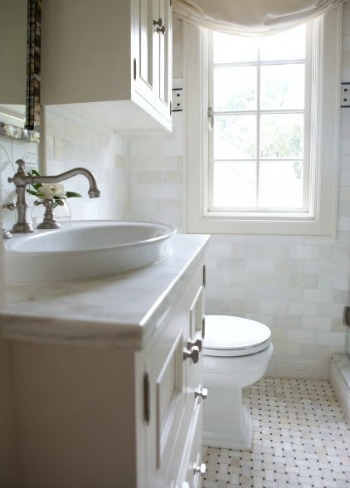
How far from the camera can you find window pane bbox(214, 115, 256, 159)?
2.25 metres

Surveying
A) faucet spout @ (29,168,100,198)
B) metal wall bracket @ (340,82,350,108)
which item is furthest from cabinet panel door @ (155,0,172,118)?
metal wall bracket @ (340,82,350,108)

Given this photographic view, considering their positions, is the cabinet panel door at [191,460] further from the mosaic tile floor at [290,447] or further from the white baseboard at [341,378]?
the white baseboard at [341,378]

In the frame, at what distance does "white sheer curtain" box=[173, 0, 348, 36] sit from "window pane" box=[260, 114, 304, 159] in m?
0.44

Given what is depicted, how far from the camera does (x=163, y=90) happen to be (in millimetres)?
1635

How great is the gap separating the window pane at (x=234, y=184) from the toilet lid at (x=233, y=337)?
752mm

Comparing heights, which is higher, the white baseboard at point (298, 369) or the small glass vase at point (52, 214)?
the small glass vase at point (52, 214)

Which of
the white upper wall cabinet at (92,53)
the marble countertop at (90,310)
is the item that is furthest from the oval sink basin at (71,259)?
the white upper wall cabinet at (92,53)

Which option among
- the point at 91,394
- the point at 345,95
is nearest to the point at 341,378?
the point at 345,95

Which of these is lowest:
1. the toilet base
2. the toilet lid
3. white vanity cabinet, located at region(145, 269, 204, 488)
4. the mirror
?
the toilet base

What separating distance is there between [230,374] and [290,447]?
1.37ft

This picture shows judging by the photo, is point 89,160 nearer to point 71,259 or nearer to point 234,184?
point 234,184

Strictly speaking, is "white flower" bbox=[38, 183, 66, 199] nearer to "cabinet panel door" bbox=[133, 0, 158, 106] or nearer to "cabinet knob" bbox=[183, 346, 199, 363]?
"cabinet panel door" bbox=[133, 0, 158, 106]

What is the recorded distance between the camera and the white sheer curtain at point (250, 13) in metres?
1.94

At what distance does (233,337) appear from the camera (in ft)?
5.39
